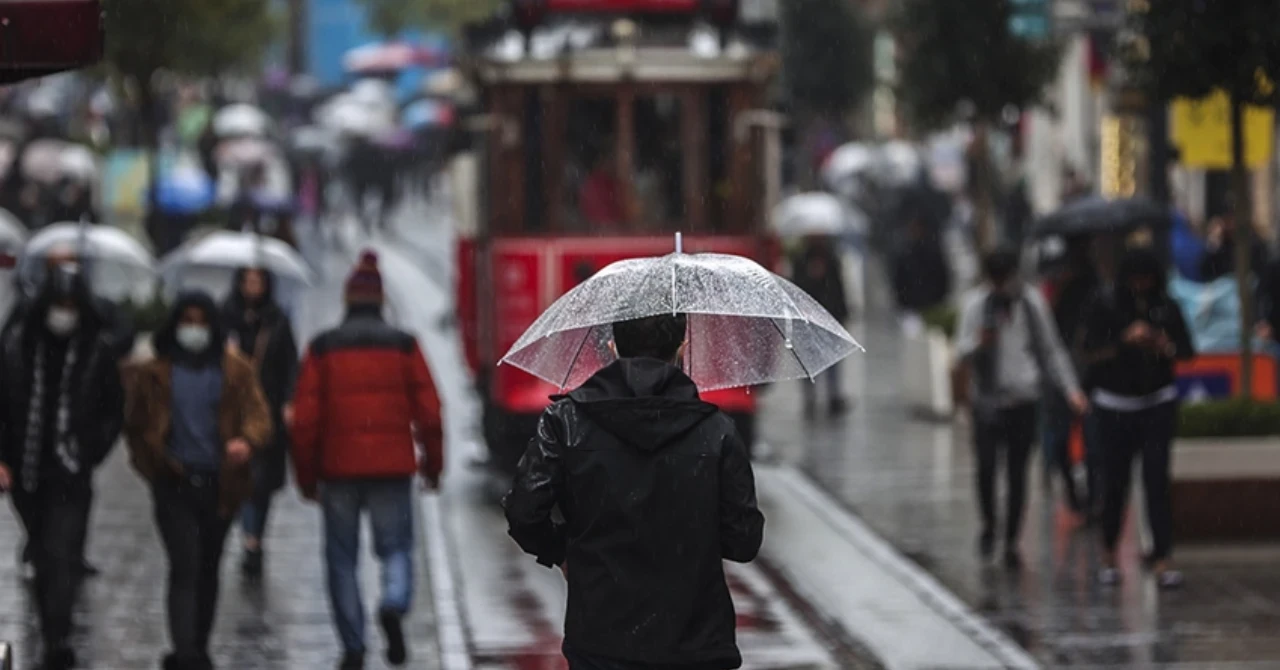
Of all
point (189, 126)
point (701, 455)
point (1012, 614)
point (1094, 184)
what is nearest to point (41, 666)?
point (1012, 614)

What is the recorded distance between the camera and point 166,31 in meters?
23.7

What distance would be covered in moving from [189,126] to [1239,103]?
35087mm

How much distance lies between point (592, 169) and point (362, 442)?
676 centimetres

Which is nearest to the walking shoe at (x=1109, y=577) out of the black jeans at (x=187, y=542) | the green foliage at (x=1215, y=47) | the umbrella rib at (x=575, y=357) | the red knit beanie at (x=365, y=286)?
the green foliage at (x=1215, y=47)

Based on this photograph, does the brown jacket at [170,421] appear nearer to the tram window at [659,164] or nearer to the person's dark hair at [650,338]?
the person's dark hair at [650,338]

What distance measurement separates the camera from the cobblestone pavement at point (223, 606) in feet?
36.5

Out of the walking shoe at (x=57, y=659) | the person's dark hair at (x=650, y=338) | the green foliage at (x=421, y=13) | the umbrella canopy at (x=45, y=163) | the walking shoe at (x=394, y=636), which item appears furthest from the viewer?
the green foliage at (x=421, y=13)

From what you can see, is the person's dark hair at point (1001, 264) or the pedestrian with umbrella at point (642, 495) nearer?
the pedestrian with umbrella at point (642, 495)

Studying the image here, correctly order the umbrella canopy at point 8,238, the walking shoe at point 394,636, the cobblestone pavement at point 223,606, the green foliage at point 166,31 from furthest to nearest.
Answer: the green foliage at point 166,31, the umbrella canopy at point 8,238, the cobblestone pavement at point 223,606, the walking shoe at point 394,636

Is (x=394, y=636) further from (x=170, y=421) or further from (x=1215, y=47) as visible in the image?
(x=1215, y=47)

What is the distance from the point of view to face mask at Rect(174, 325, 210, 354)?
408 inches

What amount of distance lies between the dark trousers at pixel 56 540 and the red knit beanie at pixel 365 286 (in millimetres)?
1260

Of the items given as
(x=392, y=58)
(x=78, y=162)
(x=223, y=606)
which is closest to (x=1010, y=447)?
(x=223, y=606)

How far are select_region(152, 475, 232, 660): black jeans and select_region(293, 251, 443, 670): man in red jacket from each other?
397mm
